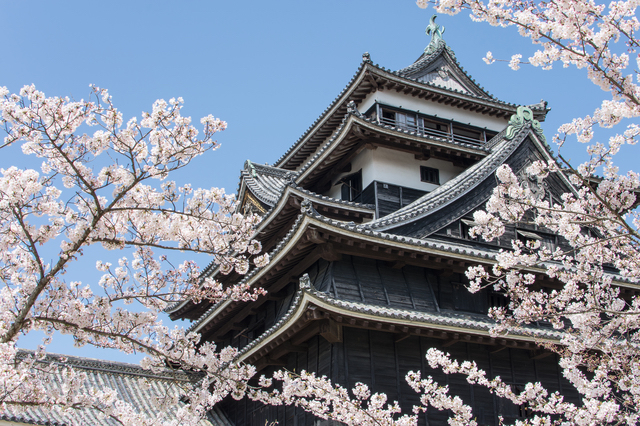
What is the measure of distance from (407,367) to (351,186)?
7.81m

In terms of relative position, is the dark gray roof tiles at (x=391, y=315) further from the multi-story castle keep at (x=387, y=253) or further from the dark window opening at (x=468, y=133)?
the dark window opening at (x=468, y=133)

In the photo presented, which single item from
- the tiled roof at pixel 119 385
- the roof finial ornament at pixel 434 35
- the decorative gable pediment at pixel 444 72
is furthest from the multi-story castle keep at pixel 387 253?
the roof finial ornament at pixel 434 35

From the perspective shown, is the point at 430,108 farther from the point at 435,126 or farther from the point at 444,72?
the point at 444,72

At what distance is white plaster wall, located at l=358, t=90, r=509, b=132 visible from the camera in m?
21.6

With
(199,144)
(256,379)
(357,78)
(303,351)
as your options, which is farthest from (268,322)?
(199,144)

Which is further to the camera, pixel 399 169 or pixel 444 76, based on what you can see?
pixel 444 76

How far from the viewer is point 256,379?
1742 cm

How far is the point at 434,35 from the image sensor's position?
27.7m

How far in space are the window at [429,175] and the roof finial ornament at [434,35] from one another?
332 inches

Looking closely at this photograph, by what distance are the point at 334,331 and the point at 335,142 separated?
25.0 ft

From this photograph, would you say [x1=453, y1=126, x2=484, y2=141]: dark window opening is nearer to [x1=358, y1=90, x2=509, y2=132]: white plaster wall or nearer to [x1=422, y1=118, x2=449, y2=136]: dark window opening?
[x1=358, y1=90, x2=509, y2=132]: white plaster wall

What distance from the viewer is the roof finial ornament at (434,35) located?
26.7 metres

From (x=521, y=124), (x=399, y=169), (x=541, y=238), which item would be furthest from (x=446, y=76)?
(x=541, y=238)

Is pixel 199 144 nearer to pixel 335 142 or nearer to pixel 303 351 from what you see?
pixel 303 351
